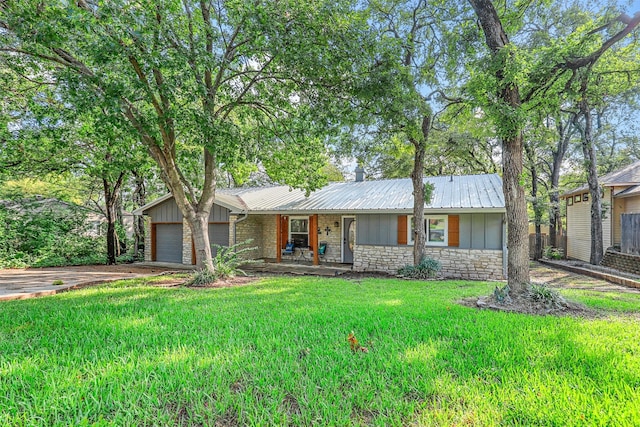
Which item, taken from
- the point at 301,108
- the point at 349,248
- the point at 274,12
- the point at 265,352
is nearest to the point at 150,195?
the point at 349,248

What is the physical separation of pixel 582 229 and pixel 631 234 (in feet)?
16.2

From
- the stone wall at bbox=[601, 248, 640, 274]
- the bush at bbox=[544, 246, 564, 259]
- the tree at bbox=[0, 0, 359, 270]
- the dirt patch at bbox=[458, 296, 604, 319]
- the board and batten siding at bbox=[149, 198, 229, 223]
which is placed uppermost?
the tree at bbox=[0, 0, 359, 270]

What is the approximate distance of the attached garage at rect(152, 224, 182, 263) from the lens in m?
14.6

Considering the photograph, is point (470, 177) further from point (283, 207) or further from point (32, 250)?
point (32, 250)

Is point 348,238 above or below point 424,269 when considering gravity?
above

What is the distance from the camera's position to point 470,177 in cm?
1316

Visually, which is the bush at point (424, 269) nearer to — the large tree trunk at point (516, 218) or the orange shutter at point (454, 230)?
the orange shutter at point (454, 230)

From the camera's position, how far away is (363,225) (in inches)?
462

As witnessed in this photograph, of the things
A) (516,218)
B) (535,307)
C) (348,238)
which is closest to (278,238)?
(348,238)

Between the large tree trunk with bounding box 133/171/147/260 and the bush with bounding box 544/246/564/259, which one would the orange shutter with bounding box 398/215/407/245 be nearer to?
the bush with bounding box 544/246/564/259

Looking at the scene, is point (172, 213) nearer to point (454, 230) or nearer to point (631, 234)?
point (454, 230)

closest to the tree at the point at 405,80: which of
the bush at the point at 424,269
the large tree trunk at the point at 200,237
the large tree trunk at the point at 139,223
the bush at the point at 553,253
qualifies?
the bush at the point at 424,269

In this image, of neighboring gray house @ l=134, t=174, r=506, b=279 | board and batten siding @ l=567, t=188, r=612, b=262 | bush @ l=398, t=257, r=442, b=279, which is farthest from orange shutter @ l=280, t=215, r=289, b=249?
board and batten siding @ l=567, t=188, r=612, b=262

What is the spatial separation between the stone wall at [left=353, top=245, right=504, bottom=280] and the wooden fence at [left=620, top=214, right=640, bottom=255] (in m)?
4.99
